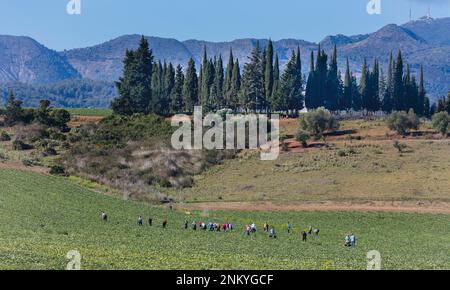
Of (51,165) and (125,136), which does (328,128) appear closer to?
(125,136)

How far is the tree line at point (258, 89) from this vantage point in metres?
126

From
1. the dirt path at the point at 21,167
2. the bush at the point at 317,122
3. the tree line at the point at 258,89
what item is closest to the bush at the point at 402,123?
the bush at the point at 317,122

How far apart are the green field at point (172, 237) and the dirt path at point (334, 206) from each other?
320 cm

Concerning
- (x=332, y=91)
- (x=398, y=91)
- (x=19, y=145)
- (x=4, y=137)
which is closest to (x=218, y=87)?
(x=332, y=91)

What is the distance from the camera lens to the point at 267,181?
8688 cm

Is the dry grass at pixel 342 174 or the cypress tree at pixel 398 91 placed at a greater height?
the cypress tree at pixel 398 91

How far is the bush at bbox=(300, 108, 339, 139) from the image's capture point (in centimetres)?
10875

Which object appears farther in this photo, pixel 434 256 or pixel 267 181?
pixel 267 181

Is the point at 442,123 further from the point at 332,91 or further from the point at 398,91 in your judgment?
the point at 332,91

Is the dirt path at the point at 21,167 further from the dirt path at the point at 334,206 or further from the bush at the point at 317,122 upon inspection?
the bush at the point at 317,122
